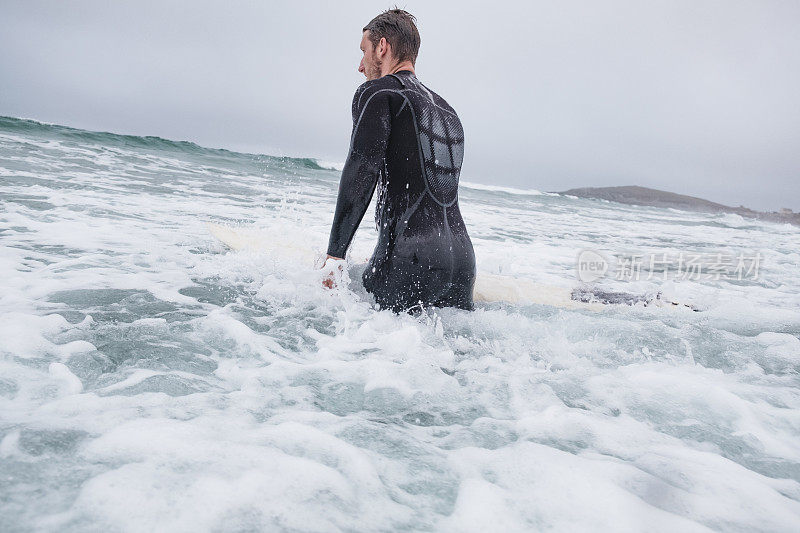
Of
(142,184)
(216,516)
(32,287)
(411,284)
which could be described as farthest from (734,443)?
(142,184)

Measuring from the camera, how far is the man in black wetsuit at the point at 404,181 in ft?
7.05

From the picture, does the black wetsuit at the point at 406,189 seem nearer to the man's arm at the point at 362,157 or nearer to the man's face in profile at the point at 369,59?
the man's arm at the point at 362,157

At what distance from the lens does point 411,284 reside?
221 centimetres

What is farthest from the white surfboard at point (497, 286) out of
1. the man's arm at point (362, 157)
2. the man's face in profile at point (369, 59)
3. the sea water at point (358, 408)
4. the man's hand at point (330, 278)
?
the man's face in profile at point (369, 59)

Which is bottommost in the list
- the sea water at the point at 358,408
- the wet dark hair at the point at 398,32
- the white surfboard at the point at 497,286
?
the sea water at the point at 358,408

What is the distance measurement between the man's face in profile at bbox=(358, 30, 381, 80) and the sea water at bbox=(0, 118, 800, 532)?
3.38 feet

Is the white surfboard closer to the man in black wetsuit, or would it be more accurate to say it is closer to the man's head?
the man in black wetsuit

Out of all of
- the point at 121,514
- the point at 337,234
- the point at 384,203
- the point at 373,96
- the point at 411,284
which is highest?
the point at 373,96

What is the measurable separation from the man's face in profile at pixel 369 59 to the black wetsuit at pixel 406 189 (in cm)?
17

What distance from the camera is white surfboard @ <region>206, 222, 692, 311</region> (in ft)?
10.3

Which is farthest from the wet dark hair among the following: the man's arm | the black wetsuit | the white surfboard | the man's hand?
the white surfboard

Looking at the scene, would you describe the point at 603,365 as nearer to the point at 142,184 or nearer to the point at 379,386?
the point at 379,386

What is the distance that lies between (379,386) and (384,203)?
0.94 meters

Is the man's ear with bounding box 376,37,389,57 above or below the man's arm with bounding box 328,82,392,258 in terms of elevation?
above
